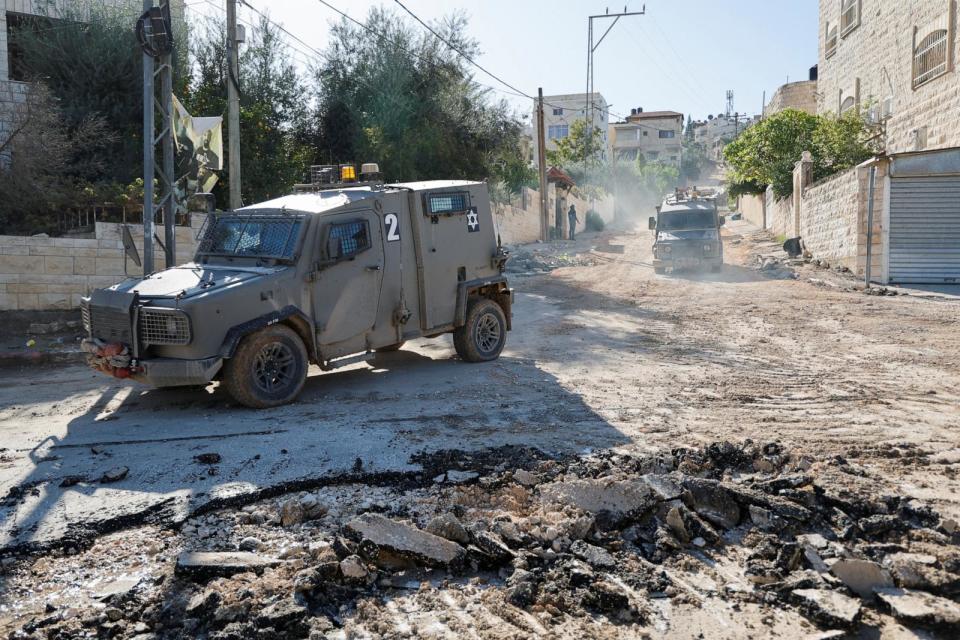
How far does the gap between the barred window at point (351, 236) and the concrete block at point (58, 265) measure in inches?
270

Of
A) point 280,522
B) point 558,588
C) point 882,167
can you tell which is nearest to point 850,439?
point 558,588

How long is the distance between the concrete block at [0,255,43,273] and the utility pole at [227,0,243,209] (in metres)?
3.17

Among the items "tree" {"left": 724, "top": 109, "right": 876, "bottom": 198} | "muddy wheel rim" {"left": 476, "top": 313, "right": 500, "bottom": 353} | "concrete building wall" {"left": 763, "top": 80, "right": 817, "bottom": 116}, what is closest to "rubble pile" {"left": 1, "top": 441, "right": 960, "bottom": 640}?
"muddy wheel rim" {"left": 476, "top": 313, "right": 500, "bottom": 353}

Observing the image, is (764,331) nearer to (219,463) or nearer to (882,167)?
(882,167)

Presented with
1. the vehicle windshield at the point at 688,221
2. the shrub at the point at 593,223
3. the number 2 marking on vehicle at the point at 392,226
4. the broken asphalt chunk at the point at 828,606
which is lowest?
the broken asphalt chunk at the point at 828,606

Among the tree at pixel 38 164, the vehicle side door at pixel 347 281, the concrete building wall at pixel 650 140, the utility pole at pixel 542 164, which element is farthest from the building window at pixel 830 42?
the concrete building wall at pixel 650 140

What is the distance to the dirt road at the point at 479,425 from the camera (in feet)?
15.2

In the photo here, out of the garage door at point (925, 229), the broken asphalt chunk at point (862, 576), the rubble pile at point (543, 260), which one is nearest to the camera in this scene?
the broken asphalt chunk at point (862, 576)

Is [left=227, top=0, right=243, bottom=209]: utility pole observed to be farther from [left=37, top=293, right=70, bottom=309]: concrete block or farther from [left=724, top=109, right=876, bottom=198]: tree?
[left=724, top=109, right=876, bottom=198]: tree

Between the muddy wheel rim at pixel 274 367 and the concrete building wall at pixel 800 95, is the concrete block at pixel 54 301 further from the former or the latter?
the concrete building wall at pixel 800 95

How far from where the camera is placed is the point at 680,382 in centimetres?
865

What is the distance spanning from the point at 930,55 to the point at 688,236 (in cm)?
752

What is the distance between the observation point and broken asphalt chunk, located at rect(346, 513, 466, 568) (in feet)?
13.6

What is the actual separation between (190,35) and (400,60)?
509 centimetres
